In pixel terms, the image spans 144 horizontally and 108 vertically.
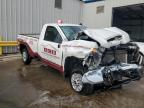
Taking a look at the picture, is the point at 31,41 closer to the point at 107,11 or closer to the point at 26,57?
the point at 26,57

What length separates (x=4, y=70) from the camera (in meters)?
9.72

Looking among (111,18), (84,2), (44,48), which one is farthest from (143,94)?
(84,2)

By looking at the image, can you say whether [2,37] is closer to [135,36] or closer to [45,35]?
[45,35]

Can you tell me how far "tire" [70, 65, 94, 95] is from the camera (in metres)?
6.42

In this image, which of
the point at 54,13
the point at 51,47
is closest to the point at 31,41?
the point at 51,47

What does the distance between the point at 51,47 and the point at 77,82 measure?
1857 mm

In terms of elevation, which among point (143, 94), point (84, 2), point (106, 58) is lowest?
point (143, 94)

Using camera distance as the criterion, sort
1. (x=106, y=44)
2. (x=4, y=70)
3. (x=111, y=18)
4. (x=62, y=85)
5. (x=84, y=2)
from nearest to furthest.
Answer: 1. (x=106, y=44)
2. (x=62, y=85)
3. (x=4, y=70)
4. (x=111, y=18)
5. (x=84, y=2)

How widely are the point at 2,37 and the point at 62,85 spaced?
22.1ft

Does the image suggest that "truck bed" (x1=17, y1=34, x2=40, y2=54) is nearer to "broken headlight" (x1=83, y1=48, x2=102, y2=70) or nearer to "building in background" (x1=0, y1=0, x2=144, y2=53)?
"building in background" (x1=0, y1=0, x2=144, y2=53)

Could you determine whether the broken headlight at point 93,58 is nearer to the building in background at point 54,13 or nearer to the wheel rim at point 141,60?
the wheel rim at point 141,60

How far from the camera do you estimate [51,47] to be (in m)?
8.05

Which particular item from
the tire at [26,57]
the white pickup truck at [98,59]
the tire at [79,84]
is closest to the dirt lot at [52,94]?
the tire at [79,84]

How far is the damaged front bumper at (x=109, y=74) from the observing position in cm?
595
